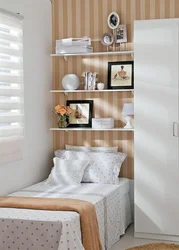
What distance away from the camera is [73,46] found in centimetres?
578

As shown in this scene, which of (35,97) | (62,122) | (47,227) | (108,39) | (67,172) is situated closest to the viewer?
(47,227)

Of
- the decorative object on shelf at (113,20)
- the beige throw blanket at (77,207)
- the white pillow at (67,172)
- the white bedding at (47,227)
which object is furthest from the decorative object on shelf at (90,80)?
the beige throw blanket at (77,207)

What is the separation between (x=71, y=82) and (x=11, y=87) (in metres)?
0.88

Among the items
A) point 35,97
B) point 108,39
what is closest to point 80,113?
point 35,97

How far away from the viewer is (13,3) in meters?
5.21

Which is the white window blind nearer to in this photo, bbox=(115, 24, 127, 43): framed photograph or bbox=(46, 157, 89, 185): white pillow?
bbox=(46, 157, 89, 185): white pillow

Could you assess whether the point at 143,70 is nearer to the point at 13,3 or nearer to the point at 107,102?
the point at 107,102

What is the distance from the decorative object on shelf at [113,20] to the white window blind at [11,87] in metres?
0.99

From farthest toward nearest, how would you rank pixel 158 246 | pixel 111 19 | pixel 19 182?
pixel 111 19, pixel 19 182, pixel 158 246

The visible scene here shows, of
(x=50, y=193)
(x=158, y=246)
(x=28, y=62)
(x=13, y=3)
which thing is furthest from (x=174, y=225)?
(x=13, y=3)

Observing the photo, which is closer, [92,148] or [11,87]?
[11,87]

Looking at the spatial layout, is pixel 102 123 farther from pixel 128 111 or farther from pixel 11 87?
pixel 11 87

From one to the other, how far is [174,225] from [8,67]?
2.14 m

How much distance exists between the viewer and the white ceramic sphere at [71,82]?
583 cm
